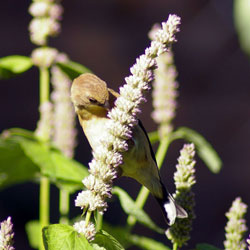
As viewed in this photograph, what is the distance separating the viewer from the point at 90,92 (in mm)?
1778

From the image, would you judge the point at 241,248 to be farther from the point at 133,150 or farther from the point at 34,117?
the point at 34,117

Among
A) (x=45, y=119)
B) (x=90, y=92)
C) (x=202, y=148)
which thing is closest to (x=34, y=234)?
(x=45, y=119)

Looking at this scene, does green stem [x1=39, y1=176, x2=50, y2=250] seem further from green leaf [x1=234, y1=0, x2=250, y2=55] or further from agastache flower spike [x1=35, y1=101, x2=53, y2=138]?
green leaf [x1=234, y1=0, x2=250, y2=55]

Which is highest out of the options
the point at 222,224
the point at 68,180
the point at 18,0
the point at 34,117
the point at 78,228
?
the point at 18,0

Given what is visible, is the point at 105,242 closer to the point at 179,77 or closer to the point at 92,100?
the point at 92,100

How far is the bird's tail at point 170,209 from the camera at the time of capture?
52.7 inches

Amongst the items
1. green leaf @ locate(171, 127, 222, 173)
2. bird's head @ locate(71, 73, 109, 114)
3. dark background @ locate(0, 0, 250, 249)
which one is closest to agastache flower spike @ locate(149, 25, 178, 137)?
green leaf @ locate(171, 127, 222, 173)

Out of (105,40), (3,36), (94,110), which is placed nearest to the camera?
(94,110)

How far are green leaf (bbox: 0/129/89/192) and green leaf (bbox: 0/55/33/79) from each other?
0.57 feet

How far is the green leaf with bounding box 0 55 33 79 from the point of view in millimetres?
1685

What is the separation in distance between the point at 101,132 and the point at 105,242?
73 cm

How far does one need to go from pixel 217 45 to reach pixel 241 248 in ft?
16.5

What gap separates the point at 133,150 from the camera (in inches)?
76.5

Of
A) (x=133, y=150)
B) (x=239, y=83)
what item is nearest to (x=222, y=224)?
(x=239, y=83)
